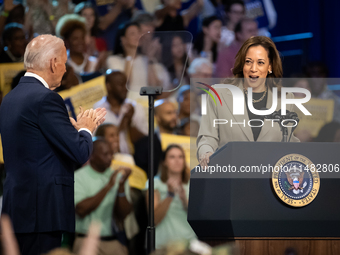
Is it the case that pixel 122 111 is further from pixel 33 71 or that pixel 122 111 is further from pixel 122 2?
pixel 33 71

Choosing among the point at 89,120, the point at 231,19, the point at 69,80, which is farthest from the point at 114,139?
the point at 89,120

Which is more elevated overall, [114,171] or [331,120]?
[331,120]

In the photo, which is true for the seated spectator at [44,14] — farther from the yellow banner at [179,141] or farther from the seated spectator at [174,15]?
the yellow banner at [179,141]

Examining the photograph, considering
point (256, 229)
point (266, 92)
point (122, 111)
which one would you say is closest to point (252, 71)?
point (266, 92)

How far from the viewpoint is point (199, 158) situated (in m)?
1.56

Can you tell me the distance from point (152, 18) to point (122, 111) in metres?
0.82

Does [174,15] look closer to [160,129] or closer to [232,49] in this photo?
[232,49]

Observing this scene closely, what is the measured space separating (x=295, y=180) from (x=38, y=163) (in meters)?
0.88

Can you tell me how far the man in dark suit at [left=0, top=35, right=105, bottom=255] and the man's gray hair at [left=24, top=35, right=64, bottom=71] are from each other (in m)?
0.10

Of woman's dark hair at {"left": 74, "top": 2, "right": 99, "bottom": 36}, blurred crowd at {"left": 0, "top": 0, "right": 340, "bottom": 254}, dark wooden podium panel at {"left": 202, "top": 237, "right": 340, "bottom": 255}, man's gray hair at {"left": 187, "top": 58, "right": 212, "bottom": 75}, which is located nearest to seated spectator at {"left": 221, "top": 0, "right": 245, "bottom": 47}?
blurred crowd at {"left": 0, "top": 0, "right": 340, "bottom": 254}

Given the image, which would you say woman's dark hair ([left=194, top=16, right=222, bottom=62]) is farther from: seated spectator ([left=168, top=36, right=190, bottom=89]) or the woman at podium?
the woman at podium

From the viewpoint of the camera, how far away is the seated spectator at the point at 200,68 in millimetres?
3297

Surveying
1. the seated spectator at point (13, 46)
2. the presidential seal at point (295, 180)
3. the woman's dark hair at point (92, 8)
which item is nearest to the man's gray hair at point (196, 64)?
the woman's dark hair at point (92, 8)

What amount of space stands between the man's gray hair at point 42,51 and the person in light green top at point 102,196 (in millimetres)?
1575
